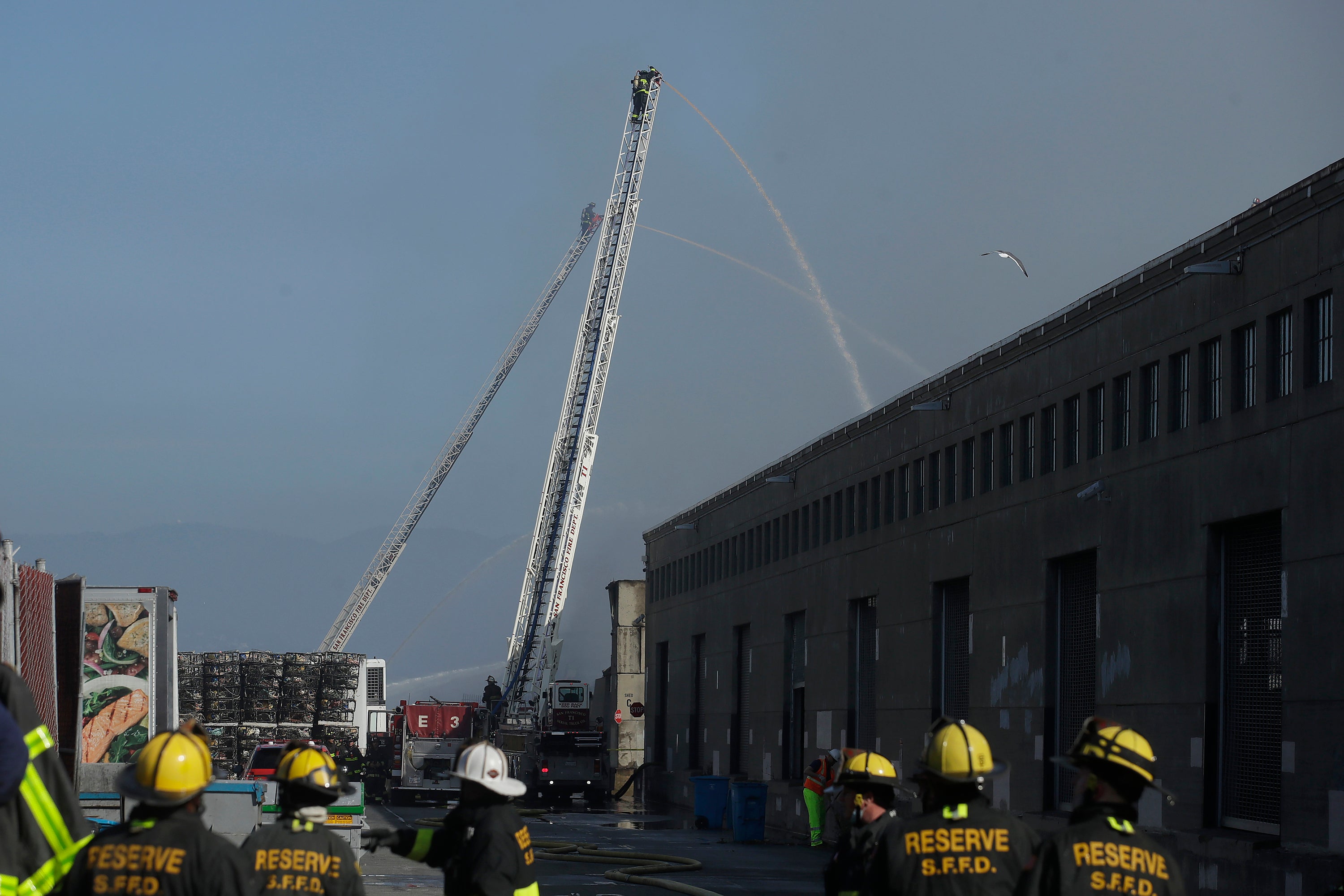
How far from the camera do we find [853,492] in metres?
36.2

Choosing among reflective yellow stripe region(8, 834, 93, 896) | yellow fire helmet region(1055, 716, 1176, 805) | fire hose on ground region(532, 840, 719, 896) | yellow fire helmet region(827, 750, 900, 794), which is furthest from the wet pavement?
yellow fire helmet region(1055, 716, 1176, 805)

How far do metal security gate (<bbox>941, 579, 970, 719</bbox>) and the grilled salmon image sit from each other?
1466 centimetres

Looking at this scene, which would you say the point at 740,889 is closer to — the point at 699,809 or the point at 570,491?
the point at 699,809

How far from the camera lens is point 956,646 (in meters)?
30.3

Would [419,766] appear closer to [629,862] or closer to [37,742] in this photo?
[629,862]

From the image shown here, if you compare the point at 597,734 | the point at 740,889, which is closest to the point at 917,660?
the point at 740,889

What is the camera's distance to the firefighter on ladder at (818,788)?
21031 mm

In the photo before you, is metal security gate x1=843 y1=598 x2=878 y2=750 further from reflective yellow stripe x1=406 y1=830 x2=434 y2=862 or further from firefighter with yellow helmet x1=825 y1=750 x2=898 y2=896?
reflective yellow stripe x1=406 y1=830 x2=434 y2=862

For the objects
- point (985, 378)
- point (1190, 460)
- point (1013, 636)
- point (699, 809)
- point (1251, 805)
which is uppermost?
point (985, 378)

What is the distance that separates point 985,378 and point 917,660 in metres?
6.03

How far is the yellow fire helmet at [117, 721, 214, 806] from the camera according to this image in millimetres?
5887

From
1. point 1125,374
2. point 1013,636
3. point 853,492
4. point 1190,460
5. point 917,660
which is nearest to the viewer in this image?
point 1190,460

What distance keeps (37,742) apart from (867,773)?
428 cm

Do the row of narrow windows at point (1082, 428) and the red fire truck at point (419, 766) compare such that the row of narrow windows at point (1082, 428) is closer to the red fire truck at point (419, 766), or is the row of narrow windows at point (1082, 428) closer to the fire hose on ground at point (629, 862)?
the fire hose on ground at point (629, 862)
